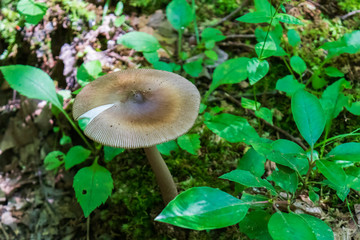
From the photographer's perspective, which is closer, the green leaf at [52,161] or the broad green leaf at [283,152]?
the broad green leaf at [283,152]

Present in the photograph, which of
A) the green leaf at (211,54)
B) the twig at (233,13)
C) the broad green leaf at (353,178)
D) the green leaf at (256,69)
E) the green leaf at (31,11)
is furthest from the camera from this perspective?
the twig at (233,13)

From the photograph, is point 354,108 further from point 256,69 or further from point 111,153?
point 111,153

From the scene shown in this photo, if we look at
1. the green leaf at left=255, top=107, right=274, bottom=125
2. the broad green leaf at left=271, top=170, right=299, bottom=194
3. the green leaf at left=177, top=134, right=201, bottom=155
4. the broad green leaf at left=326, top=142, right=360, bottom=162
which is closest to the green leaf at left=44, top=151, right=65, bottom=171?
the green leaf at left=177, top=134, right=201, bottom=155

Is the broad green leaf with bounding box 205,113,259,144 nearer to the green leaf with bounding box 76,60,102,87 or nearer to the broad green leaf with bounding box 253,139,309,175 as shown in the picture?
Result: the broad green leaf with bounding box 253,139,309,175

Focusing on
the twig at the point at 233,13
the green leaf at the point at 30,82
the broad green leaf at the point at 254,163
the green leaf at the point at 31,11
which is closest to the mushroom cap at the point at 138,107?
the broad green leaf at the point at 254,163

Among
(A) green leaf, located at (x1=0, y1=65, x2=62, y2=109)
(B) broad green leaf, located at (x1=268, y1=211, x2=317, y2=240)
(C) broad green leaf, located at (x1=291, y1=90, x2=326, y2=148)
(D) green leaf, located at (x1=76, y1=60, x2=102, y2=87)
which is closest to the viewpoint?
(B) broad green leaf, located at (x1=268, y1=211, x2=317, y2=240)

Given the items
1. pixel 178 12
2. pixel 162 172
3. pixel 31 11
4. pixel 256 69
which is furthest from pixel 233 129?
pixel 31 11

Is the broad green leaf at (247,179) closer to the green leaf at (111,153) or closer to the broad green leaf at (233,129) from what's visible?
the broad green leaf at (233,129)

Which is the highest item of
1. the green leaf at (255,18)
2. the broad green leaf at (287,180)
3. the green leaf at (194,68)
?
the green leaf at (255,18)
